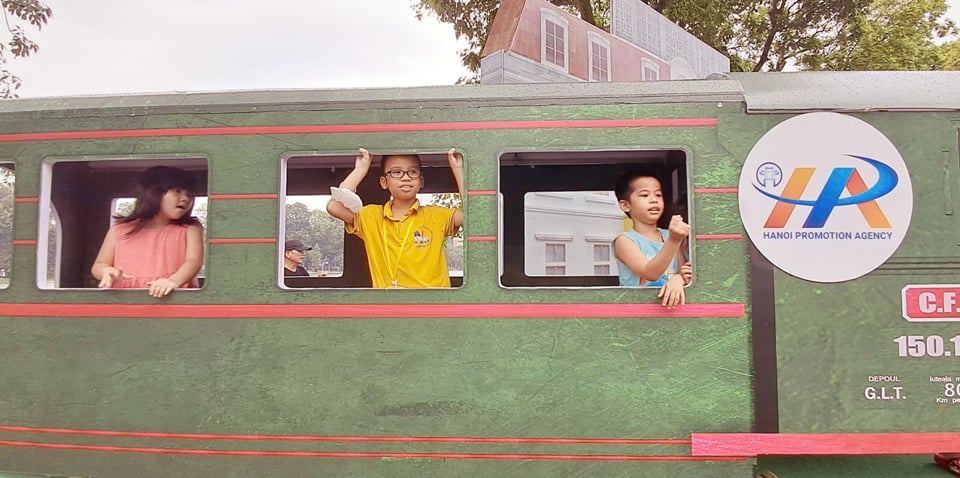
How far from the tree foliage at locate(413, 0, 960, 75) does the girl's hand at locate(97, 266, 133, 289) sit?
1035 cm

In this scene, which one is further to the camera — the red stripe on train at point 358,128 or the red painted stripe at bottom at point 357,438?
the red stripe on train at point 358,128

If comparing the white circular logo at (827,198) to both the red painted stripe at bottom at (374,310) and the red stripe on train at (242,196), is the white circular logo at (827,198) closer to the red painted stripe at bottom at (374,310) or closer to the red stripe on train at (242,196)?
the red painted stripe at bottom at (374,310)

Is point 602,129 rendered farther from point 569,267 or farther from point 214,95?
point 214,95

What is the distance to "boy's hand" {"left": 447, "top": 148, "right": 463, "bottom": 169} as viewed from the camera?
330 cm

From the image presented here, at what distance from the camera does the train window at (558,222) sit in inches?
179

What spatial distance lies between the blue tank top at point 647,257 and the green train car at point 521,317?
14 cm

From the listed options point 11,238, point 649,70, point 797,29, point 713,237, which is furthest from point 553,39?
point 797,29

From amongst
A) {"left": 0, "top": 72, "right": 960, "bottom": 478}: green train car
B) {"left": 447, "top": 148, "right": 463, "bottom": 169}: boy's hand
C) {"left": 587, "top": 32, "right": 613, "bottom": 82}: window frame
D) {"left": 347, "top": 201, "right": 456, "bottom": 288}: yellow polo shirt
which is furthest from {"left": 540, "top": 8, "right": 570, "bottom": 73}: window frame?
{"left": 347, "top": 201, "right": 456, "bottom": 288}: yellow polo shirt

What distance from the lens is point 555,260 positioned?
4.84 metres

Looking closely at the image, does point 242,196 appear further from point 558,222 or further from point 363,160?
point 558,222

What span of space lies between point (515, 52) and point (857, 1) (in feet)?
38.8

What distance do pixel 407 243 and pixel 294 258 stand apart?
1690 millimetres

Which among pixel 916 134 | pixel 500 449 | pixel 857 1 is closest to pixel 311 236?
pixel 500 449

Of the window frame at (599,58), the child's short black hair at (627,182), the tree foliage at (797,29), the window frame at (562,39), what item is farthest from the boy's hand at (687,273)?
the tree foliage at (797,29)
